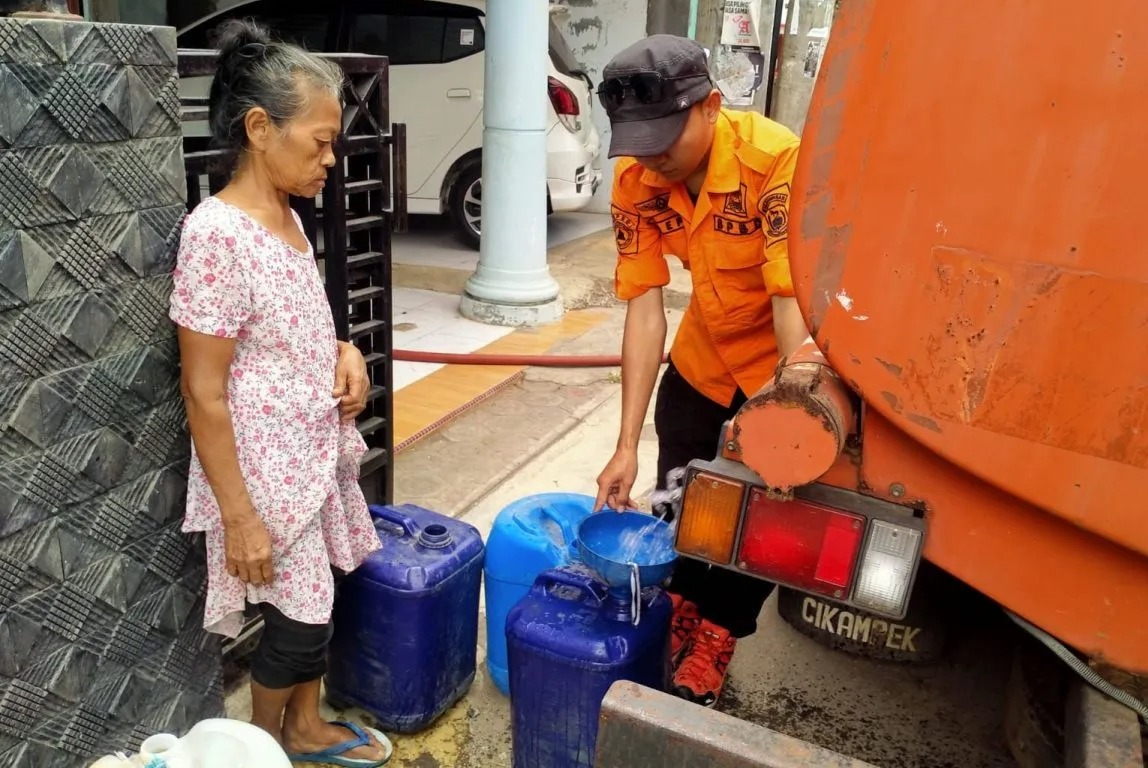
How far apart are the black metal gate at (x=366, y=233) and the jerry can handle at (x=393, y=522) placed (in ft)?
1.62

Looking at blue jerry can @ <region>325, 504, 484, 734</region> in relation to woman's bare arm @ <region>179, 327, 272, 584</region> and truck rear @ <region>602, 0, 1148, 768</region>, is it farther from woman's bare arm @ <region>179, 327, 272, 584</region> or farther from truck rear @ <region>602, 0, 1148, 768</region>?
truck rear @ <region>602, 0, 1148, 768</region>

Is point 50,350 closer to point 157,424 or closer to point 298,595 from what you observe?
point 157,424

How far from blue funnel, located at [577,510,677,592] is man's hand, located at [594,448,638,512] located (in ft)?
0.24

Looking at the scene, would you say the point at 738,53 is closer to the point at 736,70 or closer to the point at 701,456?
the point at 736,70

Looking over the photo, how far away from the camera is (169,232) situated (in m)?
1.92

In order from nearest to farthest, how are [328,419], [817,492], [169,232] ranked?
[817,492], [169,232], [328,419]

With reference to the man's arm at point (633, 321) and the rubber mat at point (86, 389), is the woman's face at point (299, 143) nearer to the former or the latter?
the rubber mat at point (86, 389)

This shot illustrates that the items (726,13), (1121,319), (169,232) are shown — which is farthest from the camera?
(726,13)

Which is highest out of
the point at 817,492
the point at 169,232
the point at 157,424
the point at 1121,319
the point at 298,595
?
the point at 1121,319

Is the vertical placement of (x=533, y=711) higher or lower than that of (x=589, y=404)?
higher

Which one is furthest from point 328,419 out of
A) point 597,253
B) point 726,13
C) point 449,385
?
point 726,13

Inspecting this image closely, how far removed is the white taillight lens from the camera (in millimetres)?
1330

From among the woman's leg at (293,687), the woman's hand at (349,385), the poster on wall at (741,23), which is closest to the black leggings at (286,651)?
the woman's leg at (293,687)

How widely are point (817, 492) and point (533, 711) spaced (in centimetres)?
110
